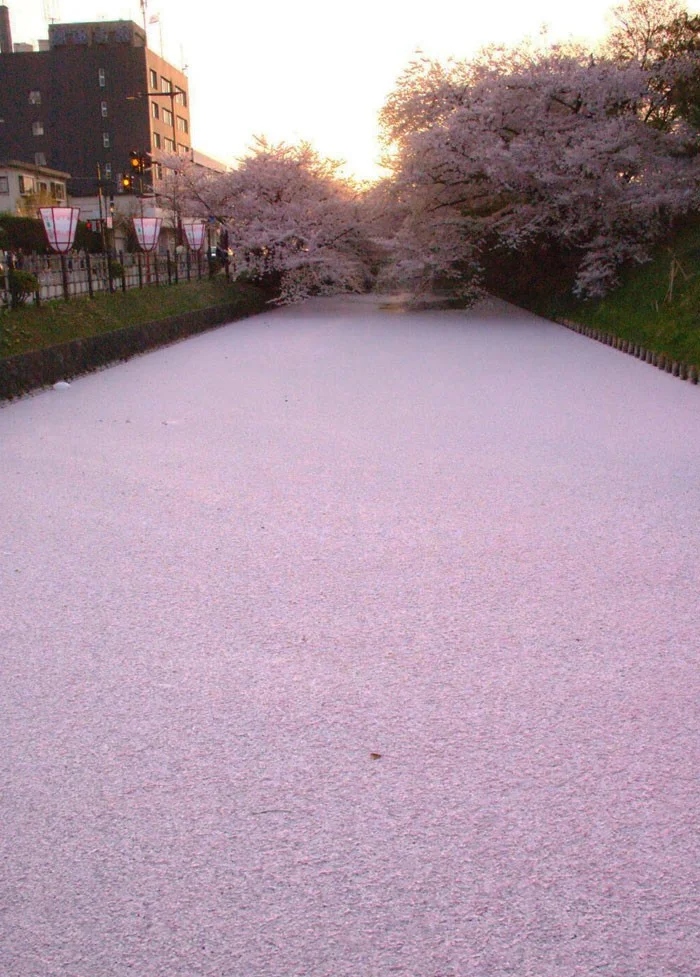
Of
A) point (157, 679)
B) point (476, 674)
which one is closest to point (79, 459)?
point (157, 679)

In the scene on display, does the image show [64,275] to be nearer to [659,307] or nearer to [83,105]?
[659,307]

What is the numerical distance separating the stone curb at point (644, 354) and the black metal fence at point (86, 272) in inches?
365

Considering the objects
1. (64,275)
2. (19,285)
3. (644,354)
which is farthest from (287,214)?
(644,354)

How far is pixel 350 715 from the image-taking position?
311 cm

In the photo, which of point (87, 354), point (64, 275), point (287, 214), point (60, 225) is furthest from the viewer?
point (287, 214)

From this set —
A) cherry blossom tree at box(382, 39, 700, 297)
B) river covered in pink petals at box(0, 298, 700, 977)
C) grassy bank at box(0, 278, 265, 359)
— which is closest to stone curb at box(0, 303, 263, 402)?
grassy bank at box(0, 278, 265, 359)

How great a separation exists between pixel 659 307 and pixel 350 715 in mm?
14543

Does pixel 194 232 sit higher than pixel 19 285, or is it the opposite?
pixel 194 232

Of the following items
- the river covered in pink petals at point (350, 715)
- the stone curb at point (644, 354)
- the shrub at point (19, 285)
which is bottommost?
the river covered in pink petals at point (350, 715)

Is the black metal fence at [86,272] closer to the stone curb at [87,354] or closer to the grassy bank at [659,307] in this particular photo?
the stone curb at [87,354]

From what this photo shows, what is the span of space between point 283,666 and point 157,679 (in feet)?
1.60

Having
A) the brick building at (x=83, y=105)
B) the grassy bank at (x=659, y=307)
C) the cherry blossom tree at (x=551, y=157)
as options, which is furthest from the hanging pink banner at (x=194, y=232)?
the brick building at (x=83, y=105)

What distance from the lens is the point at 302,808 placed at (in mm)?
2584

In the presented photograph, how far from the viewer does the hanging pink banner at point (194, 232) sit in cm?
2512
